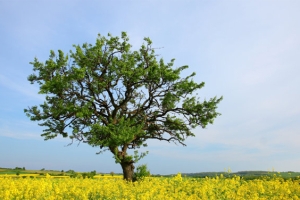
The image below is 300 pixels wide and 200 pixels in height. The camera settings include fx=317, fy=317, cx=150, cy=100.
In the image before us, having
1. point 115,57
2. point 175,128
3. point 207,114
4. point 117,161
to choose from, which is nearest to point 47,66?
point 115,57

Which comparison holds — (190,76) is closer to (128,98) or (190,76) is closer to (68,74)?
(128,98)

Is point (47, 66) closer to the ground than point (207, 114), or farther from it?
farther from it

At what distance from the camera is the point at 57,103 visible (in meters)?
27.7

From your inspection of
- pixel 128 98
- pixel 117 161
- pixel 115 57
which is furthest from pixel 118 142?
pixel 115 57

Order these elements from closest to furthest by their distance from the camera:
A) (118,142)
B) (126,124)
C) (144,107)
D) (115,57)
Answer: (118,142) → (126,124) → (115,57) → (144,107)

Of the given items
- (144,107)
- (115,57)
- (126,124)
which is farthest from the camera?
(144,107)

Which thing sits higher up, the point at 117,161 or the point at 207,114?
the point at 207,114

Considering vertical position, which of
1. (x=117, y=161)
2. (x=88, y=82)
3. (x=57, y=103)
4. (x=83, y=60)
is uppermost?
(x=83, y=60)

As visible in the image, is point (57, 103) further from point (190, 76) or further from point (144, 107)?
point (190, 76)

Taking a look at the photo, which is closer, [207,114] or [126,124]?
[126,124]

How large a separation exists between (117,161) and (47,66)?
34.1ft

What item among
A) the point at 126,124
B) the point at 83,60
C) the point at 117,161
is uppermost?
the point at 83,60

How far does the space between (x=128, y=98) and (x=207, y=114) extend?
7.74 metres

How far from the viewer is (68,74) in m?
28.0
